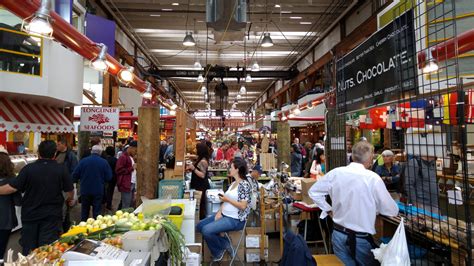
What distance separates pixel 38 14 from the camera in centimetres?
307

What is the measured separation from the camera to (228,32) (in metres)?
6.62

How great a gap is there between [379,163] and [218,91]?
11.3m

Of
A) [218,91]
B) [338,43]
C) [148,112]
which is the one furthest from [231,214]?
[218,91]

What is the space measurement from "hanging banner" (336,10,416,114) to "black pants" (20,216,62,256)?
3683mm

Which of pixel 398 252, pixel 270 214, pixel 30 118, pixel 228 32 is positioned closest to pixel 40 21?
pixel 398 252

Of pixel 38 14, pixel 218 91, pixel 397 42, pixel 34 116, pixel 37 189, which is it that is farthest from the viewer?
pixel 218 91

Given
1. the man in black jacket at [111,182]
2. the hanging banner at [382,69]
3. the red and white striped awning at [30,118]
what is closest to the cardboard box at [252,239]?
the hanging banner at [382,69]

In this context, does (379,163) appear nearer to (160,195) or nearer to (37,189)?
(160,195)

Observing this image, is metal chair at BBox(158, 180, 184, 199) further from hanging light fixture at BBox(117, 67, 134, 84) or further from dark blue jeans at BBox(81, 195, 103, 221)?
hanging light fixture at BBox(117, 67, 134, 84)

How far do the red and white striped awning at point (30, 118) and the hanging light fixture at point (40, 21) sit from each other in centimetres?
495

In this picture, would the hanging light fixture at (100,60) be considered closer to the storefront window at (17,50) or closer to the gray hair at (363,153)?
the storefront window at (17,50)

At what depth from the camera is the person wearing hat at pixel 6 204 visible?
12.6 ft

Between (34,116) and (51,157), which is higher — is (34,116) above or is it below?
above

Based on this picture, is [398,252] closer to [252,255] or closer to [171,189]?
[252,255]
